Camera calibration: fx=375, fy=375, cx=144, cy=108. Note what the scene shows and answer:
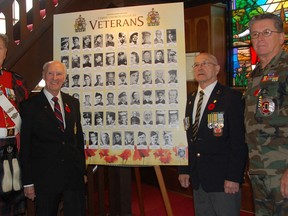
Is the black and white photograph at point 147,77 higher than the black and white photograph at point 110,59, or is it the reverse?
the black and white photograph at point 110,59

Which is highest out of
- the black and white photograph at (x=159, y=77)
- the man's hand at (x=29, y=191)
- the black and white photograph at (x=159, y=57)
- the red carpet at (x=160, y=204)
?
the black and white photograph at (x=159, y=57)

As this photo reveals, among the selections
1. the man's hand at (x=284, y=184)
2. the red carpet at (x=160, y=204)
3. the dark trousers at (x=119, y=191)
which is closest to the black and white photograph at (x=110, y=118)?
the dark trousers at (x=119, y=191)

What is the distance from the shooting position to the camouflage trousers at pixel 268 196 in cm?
Result: 195

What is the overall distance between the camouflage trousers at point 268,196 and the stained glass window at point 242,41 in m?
2.78

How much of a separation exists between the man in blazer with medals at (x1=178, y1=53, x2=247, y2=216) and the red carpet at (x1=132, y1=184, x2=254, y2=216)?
5.94 feet

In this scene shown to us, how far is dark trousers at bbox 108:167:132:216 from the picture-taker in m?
3.70

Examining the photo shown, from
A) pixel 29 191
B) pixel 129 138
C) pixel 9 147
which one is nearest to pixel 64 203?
pixel 29 191

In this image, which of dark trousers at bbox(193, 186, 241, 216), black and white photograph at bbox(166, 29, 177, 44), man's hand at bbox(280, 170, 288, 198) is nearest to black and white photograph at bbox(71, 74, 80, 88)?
black and white photograph at bbox(166, 29, 177, 44)

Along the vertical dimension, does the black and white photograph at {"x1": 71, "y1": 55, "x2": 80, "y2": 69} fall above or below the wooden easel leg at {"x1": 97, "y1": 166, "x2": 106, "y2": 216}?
above

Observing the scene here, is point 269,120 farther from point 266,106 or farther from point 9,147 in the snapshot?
point 9,147

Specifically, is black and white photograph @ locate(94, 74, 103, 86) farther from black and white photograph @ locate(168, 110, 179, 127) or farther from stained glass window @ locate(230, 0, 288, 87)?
stained glass window @ locate(230, 0, 288, 87)

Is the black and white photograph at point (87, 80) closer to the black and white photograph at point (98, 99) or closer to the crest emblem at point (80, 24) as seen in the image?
the black and white photograph at point (98, 99)

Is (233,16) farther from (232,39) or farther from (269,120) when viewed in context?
(269,120)

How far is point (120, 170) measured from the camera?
3.71 metres
